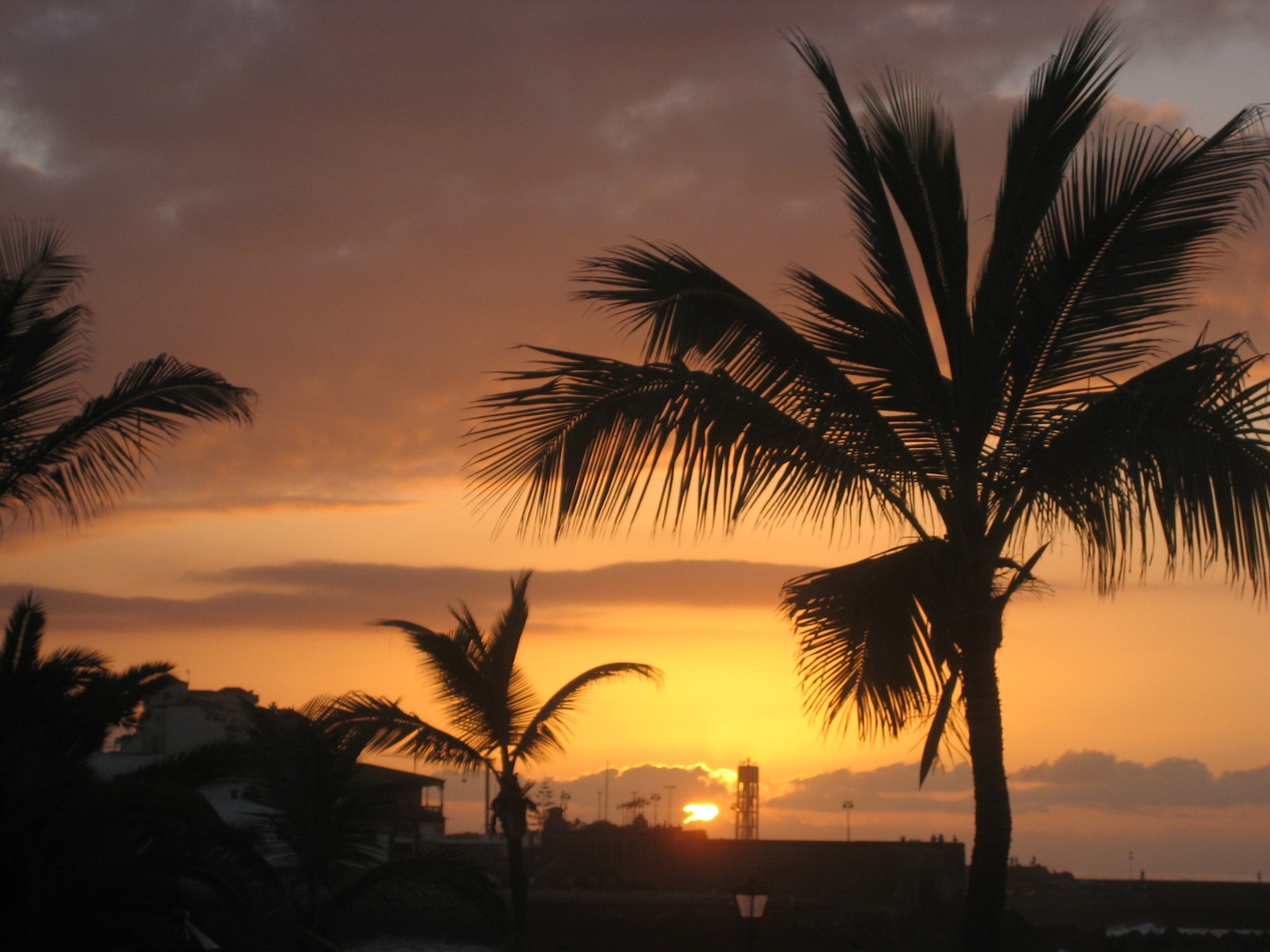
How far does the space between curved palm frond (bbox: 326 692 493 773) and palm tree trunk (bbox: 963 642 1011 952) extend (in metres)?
11.3

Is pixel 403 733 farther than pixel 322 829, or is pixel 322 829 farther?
pixel 403 733

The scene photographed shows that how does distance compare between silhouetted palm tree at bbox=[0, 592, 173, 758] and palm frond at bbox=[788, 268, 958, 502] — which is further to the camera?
silhouetted palm tree at bbox=[0, 592, 173, 758]

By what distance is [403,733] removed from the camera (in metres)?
17.1

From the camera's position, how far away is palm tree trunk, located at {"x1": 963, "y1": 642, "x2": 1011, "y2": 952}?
637cm

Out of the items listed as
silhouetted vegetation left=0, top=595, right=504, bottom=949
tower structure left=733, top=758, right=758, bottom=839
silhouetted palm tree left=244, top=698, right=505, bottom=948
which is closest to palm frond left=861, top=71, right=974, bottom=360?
silhouetted vegetation left=0, top=595, right=504, bottom=949

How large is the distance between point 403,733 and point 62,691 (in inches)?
315

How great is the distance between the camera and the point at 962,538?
6.66m

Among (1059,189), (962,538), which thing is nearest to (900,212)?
(1059,189)

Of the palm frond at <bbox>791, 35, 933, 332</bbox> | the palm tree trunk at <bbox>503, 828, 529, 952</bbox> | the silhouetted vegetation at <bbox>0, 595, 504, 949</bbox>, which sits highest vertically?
the palm frond at <bbox>791, 35, 933, 332</bbox>

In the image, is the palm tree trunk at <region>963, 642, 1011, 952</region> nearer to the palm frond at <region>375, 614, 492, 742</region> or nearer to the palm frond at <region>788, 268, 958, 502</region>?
the palm frond at <region>788, 268, 958, 502</region>

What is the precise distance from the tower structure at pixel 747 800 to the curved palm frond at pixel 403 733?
96.7 ft

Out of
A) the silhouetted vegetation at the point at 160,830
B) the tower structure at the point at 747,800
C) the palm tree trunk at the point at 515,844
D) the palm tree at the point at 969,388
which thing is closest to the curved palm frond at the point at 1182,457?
the palm tree at the point at 969,388

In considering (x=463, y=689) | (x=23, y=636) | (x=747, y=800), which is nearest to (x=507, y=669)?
(x=463, y=689)

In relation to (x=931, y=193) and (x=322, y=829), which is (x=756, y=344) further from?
(x=322, y=829)
